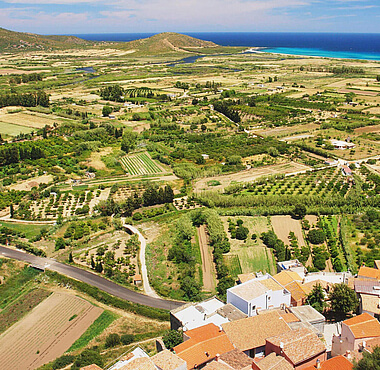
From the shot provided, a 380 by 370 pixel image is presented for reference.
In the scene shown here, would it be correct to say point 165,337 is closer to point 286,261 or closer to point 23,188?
point 286,261

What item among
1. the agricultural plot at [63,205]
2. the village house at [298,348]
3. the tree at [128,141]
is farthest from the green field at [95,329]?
the tree at [128,141]

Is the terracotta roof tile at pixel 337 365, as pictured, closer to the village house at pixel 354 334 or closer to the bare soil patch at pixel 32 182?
the village house at pixel 354 334

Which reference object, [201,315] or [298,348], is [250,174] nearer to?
[201,315]

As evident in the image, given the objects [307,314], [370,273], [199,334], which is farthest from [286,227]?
[199,334]

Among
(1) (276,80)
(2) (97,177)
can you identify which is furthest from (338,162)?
Result: (1) (276,80)

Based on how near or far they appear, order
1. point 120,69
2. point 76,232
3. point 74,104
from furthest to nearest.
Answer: point 120,69 < point 74,104 < point 76,232
